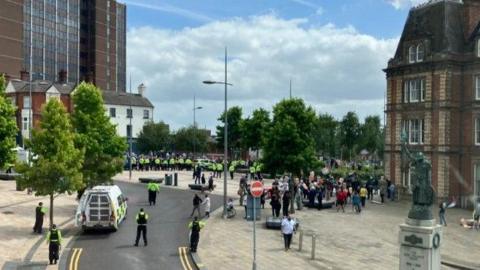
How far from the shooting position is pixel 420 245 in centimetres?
1567

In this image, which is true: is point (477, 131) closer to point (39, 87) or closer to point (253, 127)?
point (253, 127)

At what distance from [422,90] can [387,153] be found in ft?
21.0

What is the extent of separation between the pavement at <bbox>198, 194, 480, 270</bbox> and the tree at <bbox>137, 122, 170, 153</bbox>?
194ft

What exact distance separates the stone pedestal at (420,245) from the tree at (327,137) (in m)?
79.6

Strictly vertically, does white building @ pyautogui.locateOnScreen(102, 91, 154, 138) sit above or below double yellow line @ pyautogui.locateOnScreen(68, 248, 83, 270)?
above

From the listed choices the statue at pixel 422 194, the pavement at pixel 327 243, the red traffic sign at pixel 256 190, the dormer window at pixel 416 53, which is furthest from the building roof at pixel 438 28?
the statue at pixel 422 194

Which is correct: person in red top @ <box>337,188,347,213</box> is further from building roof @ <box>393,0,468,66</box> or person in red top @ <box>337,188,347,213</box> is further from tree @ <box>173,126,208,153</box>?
tree @ <box>173,126,208,153</box>

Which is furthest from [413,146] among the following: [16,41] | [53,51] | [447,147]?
[53,51]

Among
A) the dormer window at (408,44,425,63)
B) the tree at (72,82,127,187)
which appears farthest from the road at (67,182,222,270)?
the dormer window at (408,44,425,63)

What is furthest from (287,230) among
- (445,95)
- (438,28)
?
(438,28)

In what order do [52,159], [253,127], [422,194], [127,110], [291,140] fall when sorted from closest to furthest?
[422,194]
[52,159]
[291,140]
[253,127]
[127,110]

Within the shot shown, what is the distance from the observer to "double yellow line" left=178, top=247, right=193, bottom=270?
924 inches

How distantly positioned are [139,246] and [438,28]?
33.3 meters

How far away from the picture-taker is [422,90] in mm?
50875
